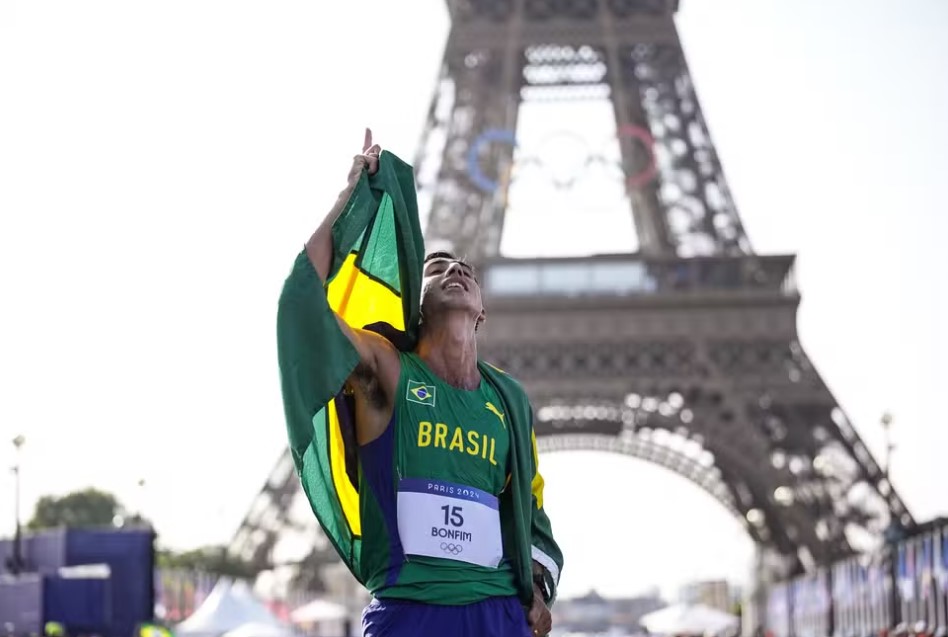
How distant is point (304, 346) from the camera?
4441mm

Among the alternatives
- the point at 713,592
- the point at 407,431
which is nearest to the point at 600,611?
the point at 713,592

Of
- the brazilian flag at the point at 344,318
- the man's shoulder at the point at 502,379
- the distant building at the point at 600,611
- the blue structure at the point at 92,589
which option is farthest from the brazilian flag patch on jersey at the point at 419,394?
the distant building at the point at 600,611

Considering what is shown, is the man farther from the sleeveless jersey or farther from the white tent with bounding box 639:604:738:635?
the white tent with bounding box 639:604:738:635

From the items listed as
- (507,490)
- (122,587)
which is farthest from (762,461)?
(507,490)

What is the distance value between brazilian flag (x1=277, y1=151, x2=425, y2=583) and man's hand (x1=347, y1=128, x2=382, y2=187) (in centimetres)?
2

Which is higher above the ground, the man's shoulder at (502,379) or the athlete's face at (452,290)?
the athlete's face at (452,290)

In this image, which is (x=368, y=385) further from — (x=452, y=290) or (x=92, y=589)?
(x=92, y=589)

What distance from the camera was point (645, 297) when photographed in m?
45.4

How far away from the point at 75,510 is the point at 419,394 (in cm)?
7601

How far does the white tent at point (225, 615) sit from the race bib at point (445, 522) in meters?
21.5

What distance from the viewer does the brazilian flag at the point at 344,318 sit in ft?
14.6

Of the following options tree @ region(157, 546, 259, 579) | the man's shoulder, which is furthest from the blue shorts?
tree @ region(157, 546, 259, 579)

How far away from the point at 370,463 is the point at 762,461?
39.8m

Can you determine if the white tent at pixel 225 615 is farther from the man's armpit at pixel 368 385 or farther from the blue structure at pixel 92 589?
the man's armpit at pixel 368 385
